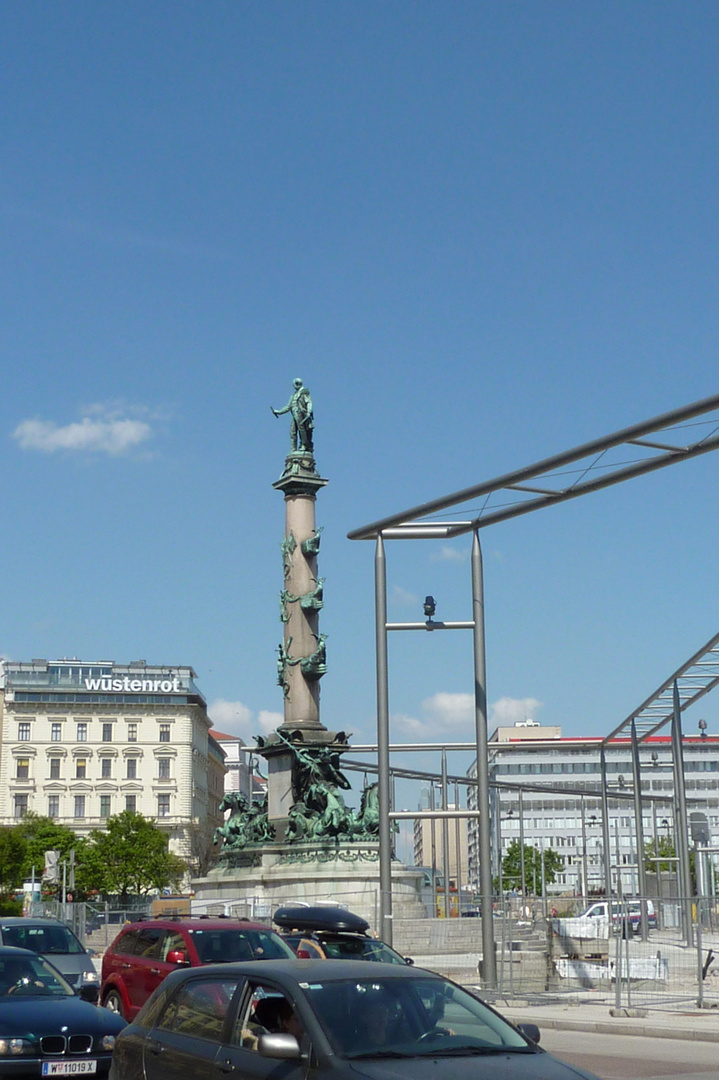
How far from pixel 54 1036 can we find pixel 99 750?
113293 millimetres

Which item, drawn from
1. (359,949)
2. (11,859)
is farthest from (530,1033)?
(11,859)

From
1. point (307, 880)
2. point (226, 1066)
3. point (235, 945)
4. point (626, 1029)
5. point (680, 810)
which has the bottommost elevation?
point (626, 1029)

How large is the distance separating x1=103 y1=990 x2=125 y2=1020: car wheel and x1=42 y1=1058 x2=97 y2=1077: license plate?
4774mm

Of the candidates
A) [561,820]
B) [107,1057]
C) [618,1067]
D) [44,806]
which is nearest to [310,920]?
[618,1067]

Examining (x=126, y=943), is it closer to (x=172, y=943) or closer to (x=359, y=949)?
(x=172, y=943)

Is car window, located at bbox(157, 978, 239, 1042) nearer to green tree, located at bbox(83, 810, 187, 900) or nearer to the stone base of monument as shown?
the stone base of monument

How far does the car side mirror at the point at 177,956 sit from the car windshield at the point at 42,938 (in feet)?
11.5

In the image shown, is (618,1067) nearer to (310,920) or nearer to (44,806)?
(310,920)

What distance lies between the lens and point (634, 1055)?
15.9 metres

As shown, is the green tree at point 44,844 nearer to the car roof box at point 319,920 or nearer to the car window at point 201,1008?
the car roof box at point 319,920

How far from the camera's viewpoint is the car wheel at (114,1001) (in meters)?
16.7

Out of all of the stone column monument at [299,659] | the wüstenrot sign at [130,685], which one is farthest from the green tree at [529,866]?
the stone column monument at [299,659]

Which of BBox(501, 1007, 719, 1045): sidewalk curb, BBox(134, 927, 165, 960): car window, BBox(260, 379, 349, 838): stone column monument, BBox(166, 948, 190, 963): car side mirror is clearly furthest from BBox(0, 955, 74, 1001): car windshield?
BBox(260, 379, 349, 838): stone column monument

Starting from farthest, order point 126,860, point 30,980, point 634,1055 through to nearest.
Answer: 1. point 126,860
2. point 634,1055
3. point 30,980
